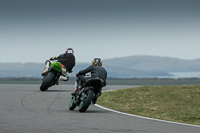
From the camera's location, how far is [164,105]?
1730 cm

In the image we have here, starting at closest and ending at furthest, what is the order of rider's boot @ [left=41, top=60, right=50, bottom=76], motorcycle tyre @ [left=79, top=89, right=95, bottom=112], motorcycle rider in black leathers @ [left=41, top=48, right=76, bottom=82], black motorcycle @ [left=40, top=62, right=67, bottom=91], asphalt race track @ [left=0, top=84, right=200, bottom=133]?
asphalt race track @ [left=0, top=84, right=200, bottom=133], motorcycle tyre @ [left=79, top=89, right=95, bottom=112], black motorcycle @ [left=40, top=62, right=67, bottom=91], motorcycle rider in black leathers @ [left=41, top=48, right=76, bottom=82], rider's boot @ [left=41, top=60, right=50, bottom=76]

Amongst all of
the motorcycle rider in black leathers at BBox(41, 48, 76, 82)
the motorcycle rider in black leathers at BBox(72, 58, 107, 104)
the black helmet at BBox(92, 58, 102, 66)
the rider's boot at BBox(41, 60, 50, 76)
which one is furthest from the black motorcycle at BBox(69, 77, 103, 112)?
the rider's boot at BBox(41, 60, 50, 76)

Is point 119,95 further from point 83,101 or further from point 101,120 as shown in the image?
point 101,120

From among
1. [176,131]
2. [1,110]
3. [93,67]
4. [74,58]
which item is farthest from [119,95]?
[176,131]

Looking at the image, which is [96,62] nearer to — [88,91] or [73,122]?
[88,91]

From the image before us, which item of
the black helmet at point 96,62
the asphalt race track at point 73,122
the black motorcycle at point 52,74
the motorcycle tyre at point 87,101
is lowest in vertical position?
the asphalt race track at point 73,122

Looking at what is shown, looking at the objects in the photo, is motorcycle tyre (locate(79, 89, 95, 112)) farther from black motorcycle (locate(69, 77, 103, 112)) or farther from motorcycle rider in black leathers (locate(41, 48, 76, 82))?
motorcycle rider in black leathers (locate(41, 48, 76, 82))

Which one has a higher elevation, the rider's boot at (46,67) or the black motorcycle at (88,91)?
the rider's boot at (46,67)

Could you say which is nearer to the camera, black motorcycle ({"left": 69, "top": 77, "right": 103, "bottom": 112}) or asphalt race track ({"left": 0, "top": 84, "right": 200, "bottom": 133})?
asphalt race track ({"left": 0, "top": 84, "right": 200, "bottom": 133})

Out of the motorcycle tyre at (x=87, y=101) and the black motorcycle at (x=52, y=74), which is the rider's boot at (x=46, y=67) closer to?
the black motorcycle at (x=52, y=74)

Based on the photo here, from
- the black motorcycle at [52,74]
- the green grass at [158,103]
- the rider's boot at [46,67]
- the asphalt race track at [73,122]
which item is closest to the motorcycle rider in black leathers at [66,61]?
the rider's boot at [46,67]

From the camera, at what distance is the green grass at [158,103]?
14.6m

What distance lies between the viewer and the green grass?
1457cm

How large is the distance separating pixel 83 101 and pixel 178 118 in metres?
2.95
